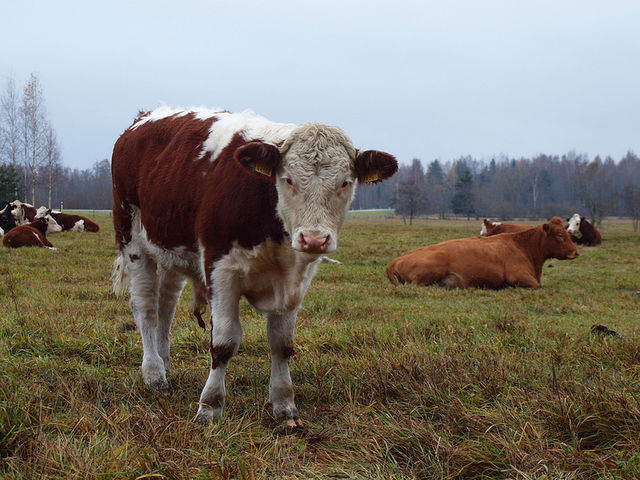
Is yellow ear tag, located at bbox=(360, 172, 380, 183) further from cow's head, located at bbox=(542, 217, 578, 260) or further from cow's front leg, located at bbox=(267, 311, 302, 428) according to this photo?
cow's head, located at bbox=(542, 217, 578, 260)

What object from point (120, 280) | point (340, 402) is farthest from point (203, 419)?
point (120, 280)

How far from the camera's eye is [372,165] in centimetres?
351

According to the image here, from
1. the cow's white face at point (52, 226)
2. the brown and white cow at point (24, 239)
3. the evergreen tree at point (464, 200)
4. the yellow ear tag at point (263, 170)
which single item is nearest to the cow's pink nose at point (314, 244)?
the yellow ear tag at point (263, 170)

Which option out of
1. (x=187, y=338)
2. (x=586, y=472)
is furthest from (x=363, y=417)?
(x=187, y=338)

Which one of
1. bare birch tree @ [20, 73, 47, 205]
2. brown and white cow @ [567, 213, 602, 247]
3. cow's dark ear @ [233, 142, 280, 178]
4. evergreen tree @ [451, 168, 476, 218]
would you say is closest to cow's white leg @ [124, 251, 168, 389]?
cow's dark ear @ [233, 142, 280, 178]

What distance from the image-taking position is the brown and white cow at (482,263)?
421 inches

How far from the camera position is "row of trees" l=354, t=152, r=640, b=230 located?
2694 inches

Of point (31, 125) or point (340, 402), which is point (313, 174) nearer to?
point (340, 402)

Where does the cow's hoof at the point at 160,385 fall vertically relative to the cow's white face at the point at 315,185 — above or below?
below

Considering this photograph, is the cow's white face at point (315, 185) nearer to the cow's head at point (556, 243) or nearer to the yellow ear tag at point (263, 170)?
the yellow ear tag at point (263, 170)

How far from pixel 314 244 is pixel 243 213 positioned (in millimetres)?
Result: 687

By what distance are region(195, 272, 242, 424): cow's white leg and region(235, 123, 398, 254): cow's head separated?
611 millimetres

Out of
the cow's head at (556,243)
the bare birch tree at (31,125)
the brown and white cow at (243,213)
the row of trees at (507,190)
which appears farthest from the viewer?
the row of trees at (507,190)

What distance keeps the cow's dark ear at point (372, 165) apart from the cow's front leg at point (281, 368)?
1.13 meters
